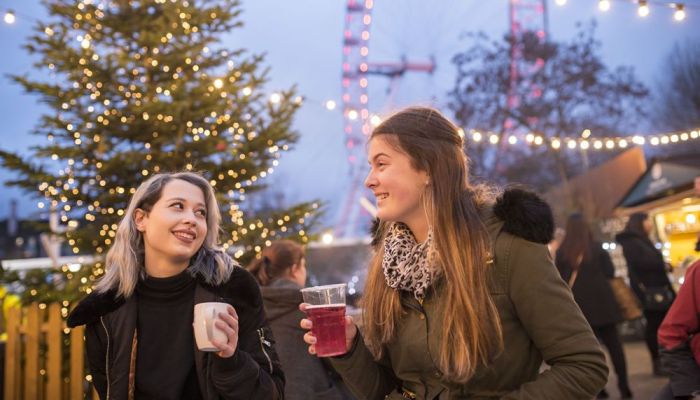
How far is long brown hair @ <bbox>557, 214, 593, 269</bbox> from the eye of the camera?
291 inches

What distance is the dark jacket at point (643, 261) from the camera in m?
7.88

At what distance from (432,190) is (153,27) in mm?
6393

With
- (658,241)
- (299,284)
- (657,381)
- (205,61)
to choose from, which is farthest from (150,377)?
(658,241)

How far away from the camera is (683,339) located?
2.94 m

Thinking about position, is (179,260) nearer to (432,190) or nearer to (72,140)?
(432,190)

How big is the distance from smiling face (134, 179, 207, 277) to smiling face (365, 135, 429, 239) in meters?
0.94

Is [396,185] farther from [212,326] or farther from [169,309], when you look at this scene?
[169,309]

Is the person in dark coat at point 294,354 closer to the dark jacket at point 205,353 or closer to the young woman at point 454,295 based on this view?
the dark jacket at point 205,353

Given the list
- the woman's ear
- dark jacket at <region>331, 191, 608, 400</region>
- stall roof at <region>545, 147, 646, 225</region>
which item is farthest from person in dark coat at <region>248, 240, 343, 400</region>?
stall roof at <region>545, 147, 646, 225</region>

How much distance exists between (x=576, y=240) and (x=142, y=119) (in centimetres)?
483

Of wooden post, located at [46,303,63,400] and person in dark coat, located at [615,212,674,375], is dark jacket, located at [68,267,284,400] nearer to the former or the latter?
wooden post, located at [46,303,63,400]

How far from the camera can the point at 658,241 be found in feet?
39.0

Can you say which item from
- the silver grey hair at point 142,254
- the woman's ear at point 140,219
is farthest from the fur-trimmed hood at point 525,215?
the woman's ear at point 140,219

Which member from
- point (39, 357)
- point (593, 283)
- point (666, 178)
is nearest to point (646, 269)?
point (593, 283)
